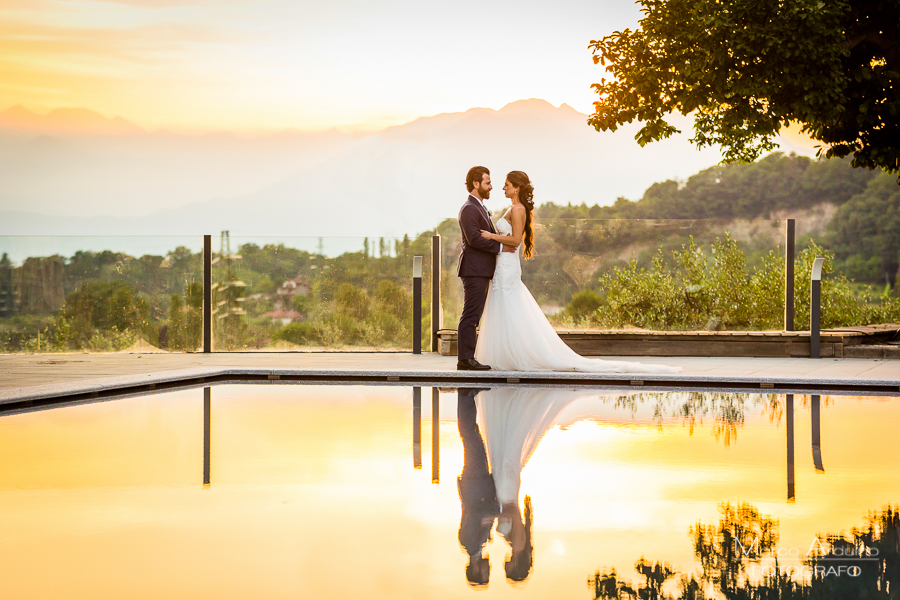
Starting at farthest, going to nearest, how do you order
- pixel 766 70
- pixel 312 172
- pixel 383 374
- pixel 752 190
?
pixel 312 172, pixel 752 190, pixel 766 70, pixel 383 374

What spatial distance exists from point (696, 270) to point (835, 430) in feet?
22.8

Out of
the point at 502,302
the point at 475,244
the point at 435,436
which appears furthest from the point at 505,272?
the point at 435,436

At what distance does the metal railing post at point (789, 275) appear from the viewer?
11773mm

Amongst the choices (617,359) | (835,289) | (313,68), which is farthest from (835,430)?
(313,68)

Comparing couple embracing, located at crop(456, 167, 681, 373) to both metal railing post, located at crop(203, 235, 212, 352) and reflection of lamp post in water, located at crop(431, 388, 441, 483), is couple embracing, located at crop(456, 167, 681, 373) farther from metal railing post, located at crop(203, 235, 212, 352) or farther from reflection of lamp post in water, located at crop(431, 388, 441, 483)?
metal railing post, located at crop(203, 235, 212, 352)

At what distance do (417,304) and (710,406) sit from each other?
555 centimetres

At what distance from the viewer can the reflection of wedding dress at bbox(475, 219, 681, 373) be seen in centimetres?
879

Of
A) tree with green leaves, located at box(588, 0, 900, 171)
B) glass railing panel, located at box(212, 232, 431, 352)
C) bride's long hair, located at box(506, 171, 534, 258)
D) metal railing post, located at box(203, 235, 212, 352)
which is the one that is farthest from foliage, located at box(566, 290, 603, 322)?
metal railing post, located at box(203, 235, 212, 352)

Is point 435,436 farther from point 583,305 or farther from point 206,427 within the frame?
point 583,305

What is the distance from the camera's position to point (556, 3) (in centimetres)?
4181

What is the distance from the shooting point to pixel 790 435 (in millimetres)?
5383

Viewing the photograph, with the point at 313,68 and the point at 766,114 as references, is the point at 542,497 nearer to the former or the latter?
the point at 766,114

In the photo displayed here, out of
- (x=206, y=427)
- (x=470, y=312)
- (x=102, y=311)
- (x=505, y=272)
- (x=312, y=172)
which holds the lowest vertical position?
(x=206, y=427)

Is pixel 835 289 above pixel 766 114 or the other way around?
the other way around
